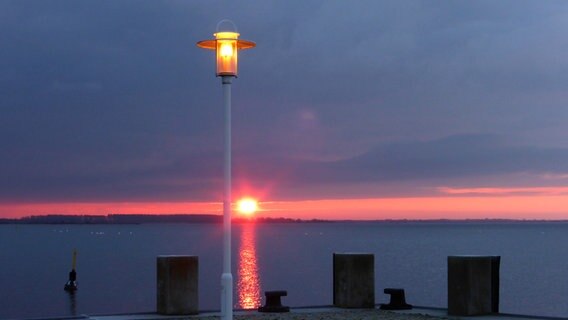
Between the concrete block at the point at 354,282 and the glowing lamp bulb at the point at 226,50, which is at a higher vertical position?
the glowing lamp bulb at the point at 226,50

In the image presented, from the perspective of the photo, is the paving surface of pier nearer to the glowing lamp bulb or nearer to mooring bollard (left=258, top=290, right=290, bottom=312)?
mooring bollard (left=258, top=290, right=290, bottom=312)

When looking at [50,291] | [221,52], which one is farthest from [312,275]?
[221,52]

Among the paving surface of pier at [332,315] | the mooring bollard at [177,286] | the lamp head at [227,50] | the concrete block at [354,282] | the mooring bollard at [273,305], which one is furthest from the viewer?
the concrete block at [354,282]

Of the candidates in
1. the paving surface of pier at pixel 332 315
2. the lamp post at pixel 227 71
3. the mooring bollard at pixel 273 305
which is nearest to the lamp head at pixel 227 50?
the lamp post at pixel 227 71

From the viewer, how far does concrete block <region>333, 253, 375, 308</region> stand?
21.4 meters

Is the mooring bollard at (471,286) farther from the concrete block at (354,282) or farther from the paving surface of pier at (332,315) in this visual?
the concrete block at (354,282)

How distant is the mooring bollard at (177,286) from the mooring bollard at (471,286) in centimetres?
535

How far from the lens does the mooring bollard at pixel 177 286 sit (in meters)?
19.8

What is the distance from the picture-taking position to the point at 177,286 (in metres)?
19.9

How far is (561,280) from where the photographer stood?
96.6m

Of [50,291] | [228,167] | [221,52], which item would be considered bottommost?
[50,291]

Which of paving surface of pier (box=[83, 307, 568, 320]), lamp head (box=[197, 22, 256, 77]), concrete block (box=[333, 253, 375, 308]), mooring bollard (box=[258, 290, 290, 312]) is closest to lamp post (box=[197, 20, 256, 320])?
lamp head (box=[197, 22, 256, 77])

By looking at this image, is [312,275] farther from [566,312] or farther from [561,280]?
[566,312]

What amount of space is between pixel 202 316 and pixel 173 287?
848 mm
